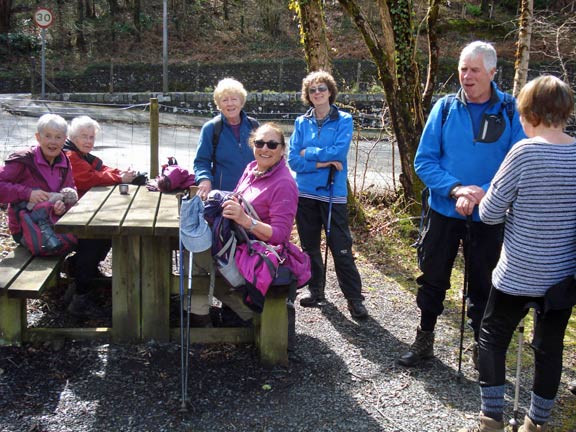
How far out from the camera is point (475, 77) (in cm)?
358

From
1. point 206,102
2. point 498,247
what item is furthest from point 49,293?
point 206,102

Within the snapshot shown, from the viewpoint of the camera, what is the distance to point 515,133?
3.63 metres

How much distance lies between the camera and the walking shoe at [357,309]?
4.82 meters

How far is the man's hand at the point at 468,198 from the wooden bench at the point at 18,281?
93.9 inches

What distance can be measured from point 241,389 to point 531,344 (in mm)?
1583

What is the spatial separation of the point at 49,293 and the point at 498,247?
129 inches

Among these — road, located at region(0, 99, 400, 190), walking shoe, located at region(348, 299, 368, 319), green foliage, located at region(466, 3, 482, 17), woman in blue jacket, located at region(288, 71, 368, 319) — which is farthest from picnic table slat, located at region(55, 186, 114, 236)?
green foliage, located at region(466, 3, 482, 17)

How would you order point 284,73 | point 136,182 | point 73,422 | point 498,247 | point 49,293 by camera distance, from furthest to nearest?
point 284,73
point 136,182
point 49,293
point 498,247
point 73,422

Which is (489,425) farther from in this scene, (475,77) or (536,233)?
(475,77)

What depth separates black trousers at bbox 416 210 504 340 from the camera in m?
3.69

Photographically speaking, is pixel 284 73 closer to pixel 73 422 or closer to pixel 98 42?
pixel 98 42

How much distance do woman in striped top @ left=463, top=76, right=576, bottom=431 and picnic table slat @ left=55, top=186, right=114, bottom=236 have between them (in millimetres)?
2250

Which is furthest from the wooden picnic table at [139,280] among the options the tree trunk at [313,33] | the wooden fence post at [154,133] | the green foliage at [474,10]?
the green foliage at [474,10]

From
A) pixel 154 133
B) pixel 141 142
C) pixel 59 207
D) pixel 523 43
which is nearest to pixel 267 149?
pixel 59 207
